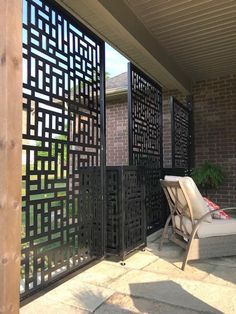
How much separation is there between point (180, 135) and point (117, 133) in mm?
2035

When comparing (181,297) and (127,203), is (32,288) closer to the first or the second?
(181,297)

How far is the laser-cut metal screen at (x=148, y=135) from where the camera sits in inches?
166

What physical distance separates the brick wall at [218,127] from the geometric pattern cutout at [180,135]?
32cm

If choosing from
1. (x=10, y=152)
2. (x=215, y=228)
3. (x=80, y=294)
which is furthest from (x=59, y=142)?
(x=215, y=228)

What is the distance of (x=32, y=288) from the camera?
239 cm

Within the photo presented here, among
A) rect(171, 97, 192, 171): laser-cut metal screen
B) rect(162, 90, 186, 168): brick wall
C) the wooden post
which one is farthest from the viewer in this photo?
rect(162, 90, 186, 168): brick wall

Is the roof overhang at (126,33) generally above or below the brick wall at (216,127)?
above

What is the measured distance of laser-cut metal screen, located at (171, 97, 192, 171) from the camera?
18.7ft

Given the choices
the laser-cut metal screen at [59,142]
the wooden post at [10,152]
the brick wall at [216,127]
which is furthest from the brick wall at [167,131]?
the wooden post at [10,152]

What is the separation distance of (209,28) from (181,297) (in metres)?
3.79

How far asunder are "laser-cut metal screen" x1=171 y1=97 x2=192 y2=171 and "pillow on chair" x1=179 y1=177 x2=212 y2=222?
2.38 meters

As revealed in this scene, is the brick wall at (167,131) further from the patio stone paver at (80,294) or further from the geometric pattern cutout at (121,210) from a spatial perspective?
the patio stone paver at (80,294)

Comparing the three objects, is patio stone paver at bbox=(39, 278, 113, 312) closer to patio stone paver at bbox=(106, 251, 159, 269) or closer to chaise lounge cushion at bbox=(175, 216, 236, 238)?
patio stone paver at bbox=(106, 251, 159, 269)

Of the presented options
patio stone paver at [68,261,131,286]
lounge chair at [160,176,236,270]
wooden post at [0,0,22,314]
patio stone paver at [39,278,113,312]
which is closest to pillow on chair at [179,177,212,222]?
lounge chair at [160,176,236,270]
